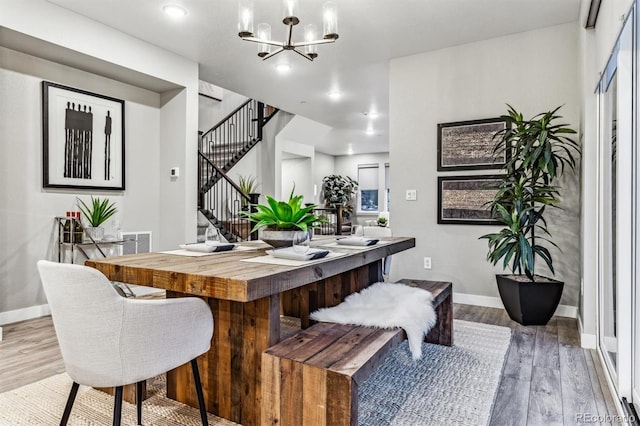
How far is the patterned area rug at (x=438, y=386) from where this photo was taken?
184 cm

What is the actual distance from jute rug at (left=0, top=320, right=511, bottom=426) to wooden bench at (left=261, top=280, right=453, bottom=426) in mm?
424

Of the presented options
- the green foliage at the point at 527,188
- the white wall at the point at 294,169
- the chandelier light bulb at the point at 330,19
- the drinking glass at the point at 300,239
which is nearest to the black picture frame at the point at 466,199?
the green foliage at the point at 527,188

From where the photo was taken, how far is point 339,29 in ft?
12.2

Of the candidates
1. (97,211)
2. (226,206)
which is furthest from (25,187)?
(226,206)

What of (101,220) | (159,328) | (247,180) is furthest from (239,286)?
(247,180)

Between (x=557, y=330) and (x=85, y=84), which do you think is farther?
(x=85, y=84)

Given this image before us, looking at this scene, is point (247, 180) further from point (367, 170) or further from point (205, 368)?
point (205, 368)

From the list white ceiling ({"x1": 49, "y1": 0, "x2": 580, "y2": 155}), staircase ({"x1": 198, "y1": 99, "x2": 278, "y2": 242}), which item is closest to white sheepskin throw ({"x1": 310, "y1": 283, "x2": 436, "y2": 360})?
white ceiling ({"x1": 49, "y1": 0, "x2": 580, "y2": 155})

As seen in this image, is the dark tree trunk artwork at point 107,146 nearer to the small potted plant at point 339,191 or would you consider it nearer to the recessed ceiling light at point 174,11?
the recessed ceiling light at point 174,11

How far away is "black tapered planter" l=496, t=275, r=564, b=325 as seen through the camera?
320cm

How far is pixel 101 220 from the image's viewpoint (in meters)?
3.81

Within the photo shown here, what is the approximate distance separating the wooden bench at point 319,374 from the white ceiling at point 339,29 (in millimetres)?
2793

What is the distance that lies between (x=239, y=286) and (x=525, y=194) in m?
2.87

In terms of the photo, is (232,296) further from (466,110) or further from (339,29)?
(466,110)
